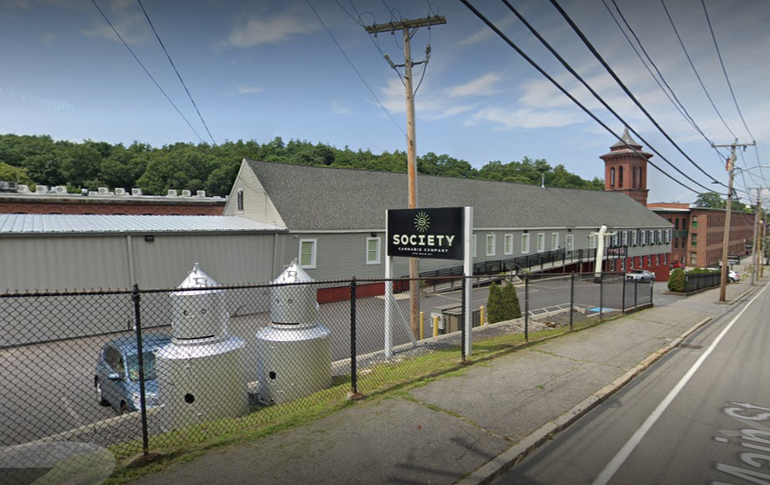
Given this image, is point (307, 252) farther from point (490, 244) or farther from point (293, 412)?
point (293, 412)

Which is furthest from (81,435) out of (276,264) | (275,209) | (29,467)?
(275,209)

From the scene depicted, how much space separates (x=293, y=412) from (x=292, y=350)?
1.24m

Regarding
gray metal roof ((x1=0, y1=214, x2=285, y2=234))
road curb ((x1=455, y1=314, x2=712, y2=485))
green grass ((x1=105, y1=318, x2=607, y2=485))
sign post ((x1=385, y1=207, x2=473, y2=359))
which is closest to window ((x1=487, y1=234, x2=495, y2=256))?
gray metal roof ((x1=0, y1=214, x2=285, y2=234))

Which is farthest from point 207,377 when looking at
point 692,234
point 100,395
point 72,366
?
point 692,234

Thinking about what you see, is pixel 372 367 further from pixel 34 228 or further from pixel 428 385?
pixel 34 228

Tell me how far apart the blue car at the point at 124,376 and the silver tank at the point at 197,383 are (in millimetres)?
1161

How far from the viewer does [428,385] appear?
7.76 meters

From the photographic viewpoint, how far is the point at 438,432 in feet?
19.2

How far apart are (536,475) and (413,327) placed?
27.3 feet

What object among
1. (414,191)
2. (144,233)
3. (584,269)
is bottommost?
(584,269)

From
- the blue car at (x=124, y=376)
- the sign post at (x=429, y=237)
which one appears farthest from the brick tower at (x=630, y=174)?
the blue car at (x=124, y=376)

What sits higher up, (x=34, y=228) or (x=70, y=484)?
(x=34, y=228)

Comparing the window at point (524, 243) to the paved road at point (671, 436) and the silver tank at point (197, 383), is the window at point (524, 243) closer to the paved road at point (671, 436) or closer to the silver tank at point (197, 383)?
the paved road at point (671, 436)

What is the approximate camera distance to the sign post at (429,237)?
952 centimetres
